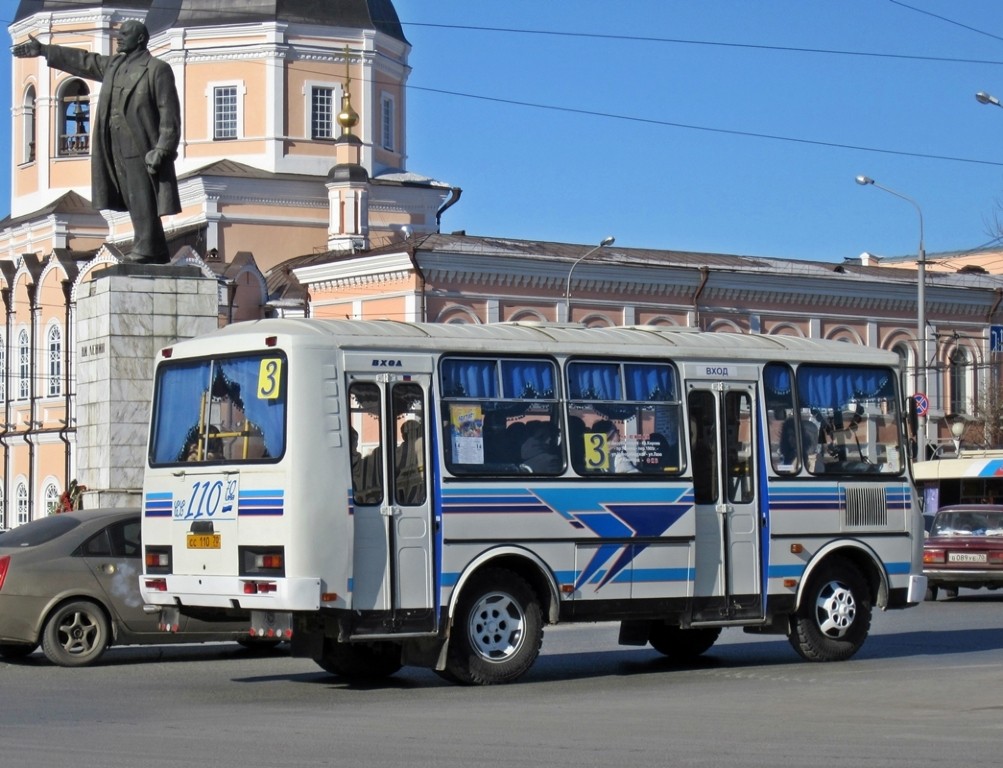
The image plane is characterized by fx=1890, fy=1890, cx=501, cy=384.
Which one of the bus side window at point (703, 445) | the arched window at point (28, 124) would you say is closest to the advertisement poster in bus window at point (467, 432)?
the bus side window at point (703, 445)

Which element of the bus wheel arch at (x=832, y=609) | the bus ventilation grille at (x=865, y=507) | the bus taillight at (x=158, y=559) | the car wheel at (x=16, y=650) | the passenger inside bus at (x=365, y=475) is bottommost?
the car wheel at (x=16, y=650)

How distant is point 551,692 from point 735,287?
45007 mm

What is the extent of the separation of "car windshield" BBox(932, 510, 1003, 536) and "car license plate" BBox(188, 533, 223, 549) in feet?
55.7

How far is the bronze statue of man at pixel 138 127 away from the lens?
74.4 ft

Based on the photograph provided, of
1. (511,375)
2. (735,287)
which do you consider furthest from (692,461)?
(735,287)

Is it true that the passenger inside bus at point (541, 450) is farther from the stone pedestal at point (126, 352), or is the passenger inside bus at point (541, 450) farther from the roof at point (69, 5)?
the roof at point (69, 5)

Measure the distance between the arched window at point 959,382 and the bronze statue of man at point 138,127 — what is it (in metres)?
44.2

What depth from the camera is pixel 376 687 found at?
1534 cm

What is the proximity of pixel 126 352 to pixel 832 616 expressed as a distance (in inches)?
375

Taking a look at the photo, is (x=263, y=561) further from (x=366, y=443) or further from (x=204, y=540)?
(x=366, y=443)

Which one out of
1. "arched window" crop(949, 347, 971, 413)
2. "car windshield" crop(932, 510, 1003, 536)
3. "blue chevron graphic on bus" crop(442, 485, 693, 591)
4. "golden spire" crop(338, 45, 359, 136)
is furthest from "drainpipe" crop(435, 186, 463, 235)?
"blue chevron graphic on bus" crop(442, 485, 693, 591)

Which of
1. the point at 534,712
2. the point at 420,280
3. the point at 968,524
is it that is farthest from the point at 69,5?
the point at 534,712

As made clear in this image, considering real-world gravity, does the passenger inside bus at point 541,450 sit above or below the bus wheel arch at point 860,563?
above

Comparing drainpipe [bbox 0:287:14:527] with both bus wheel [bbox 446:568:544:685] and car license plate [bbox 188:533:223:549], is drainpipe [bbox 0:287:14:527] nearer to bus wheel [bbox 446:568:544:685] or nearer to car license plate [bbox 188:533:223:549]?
car license plate [bbox 188:533:223:549]
